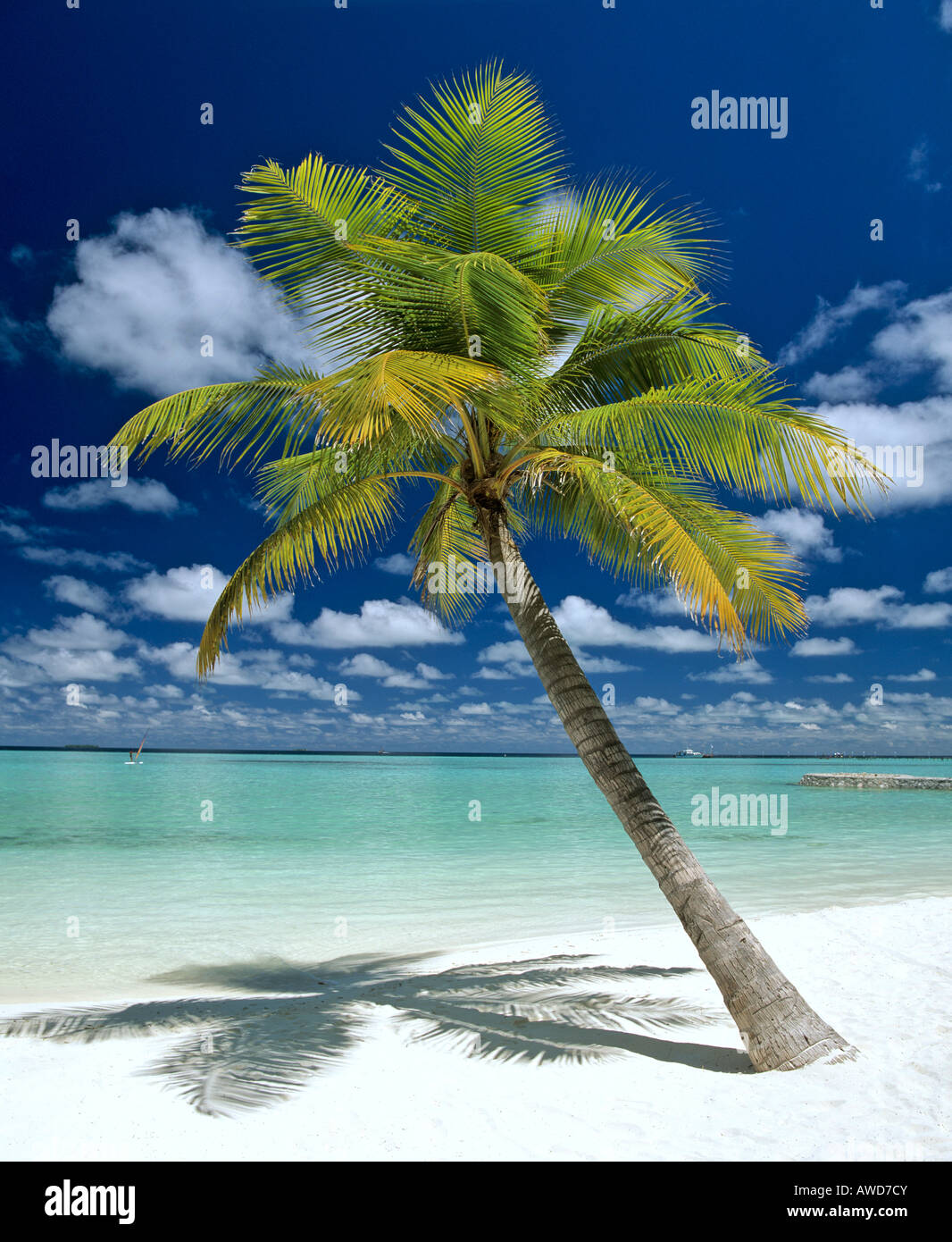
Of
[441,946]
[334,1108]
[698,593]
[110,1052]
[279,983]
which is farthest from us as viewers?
[441,946]

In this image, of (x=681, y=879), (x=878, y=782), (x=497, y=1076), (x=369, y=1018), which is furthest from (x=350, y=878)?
(x=878, y=782)

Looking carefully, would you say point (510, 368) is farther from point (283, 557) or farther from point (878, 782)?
point (878, 782)

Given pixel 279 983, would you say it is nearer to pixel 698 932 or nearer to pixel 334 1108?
pixel 334 1108

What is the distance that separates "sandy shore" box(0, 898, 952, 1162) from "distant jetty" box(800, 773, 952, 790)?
5006 centimetres

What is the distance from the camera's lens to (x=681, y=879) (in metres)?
5.40

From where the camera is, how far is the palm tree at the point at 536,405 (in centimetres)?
528

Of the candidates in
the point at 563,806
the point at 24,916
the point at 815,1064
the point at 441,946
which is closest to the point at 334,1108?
the point at 815,1064

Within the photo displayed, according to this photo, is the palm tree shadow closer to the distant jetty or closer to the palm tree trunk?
the palm tree trunk

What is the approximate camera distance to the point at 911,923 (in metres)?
10.2

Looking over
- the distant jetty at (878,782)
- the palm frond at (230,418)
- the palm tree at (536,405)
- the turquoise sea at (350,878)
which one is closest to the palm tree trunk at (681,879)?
the palm tree at (536,405)

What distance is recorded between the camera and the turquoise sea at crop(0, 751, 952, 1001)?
36.3 ft

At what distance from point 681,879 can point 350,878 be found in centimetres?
1248
